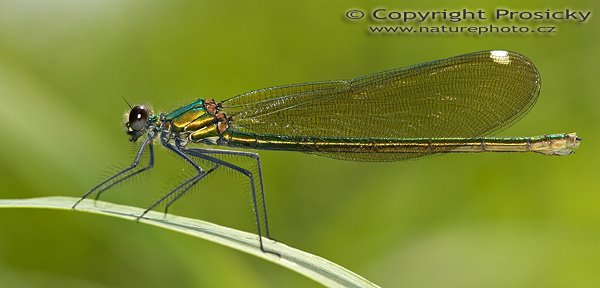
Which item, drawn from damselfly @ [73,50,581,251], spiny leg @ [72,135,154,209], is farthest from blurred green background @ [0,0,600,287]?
damselfly @ [73,50,581,251]

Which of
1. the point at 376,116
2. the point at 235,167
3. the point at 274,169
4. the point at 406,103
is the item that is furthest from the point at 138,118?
the point at 406,103

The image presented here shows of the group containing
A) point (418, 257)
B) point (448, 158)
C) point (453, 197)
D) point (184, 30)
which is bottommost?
point (418, 257)

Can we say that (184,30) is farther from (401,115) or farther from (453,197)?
(453,197)

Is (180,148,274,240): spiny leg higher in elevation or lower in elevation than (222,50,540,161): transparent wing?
lower

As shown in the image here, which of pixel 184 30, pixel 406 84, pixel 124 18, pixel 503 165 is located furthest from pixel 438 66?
pixel 124 18

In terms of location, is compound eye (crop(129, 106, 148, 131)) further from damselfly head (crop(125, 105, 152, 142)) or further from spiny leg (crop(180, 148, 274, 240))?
spiny leg (crop(180, 148, 274, 240))

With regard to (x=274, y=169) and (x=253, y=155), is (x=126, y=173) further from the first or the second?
(x=274, y=169)
